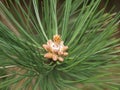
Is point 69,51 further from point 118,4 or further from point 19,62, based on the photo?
point 118,4

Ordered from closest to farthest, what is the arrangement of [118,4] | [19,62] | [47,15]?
1. [19,62]
2. [47,15]
3. [118,4]

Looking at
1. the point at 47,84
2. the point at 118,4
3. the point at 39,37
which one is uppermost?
the point at 118,4

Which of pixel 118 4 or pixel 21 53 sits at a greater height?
pixel 118 4

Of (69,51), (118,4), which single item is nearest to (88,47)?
(69,51)

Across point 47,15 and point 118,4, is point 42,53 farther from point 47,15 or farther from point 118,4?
point 118,4

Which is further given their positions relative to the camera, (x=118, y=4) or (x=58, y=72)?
(x=118, y=4)

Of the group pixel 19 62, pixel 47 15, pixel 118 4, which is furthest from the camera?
pixel 118 4

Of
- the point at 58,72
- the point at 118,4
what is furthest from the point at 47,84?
the point at 118,4
